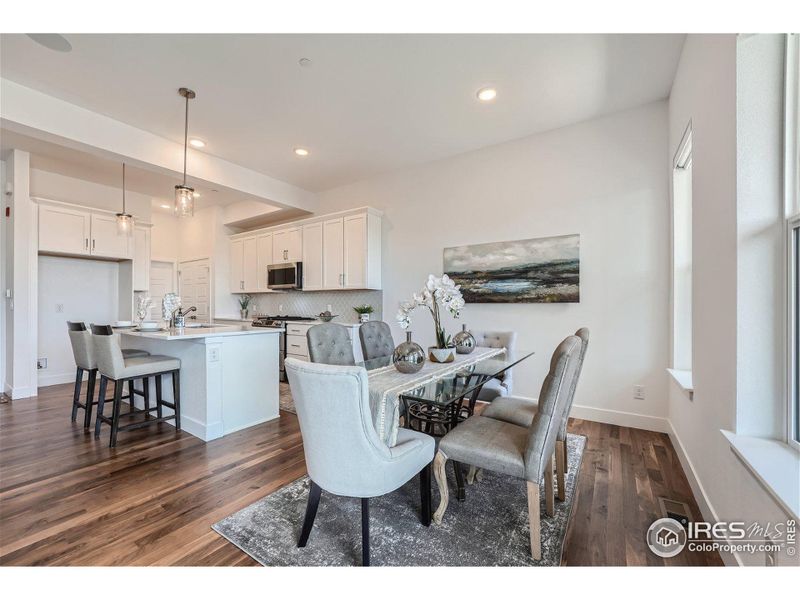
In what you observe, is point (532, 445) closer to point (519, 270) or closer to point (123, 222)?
point (519, 270)

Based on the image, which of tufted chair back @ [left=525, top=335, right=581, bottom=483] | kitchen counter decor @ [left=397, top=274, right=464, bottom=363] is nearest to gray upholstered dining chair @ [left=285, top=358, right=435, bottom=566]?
tufted chair back @ [left=525, top=335, right=581, bottom=483]

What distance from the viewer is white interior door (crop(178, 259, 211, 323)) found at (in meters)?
6.50

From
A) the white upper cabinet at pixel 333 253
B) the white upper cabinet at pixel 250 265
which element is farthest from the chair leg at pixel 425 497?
the white upper cabinet at pixel 250 265

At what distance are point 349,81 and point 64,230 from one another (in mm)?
4641

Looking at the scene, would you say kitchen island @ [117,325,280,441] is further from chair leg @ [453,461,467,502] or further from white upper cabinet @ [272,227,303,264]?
white upper cabinet @ [272,227,303,264]

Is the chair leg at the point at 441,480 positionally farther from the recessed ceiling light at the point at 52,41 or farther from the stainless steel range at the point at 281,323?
the stainless steel range at the point at 281,323

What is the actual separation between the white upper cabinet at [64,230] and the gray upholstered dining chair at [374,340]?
4.53 m

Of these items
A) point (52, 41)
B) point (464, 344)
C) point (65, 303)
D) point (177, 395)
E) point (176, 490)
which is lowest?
point (176, 490)

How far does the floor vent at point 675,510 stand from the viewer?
1828 mm

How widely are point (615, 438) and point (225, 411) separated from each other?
343 centimetres

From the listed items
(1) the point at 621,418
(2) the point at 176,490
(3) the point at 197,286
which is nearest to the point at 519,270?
(1) the point at 621,418

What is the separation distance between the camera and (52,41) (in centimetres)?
226
